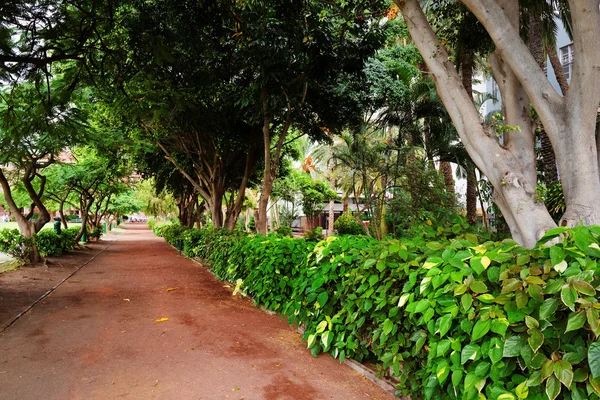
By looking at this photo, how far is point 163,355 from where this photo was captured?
183 inches

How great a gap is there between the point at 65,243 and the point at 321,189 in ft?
60.9

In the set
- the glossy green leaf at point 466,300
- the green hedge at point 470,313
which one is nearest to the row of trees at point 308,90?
the green hedge at point 470,313

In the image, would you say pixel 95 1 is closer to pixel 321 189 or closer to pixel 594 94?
pixel 594 94

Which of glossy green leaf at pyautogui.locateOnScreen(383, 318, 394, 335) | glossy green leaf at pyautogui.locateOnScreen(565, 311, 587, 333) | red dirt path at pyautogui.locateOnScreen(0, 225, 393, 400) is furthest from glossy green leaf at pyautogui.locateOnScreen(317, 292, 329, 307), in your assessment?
glossy green leaf at pyautogui.locateOnScreen(565, 311, 587, 333)

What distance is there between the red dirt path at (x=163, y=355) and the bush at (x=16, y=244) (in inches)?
221

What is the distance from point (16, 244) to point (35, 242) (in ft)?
1.84

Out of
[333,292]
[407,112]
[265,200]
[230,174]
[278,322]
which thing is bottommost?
[278,322]

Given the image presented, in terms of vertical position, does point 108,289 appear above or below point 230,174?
below

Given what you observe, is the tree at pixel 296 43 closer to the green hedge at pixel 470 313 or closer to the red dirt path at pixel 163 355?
the green hedge at pixel 470 313

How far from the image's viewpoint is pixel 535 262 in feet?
8.01

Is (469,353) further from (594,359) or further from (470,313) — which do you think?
(594,359)

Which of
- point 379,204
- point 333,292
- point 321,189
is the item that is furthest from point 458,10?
point 321,189

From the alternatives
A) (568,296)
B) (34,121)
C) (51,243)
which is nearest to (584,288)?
(568,296)

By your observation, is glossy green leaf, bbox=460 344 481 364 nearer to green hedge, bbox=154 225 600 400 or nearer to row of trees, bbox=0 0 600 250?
green hedge, bbox=154 225 600 400
